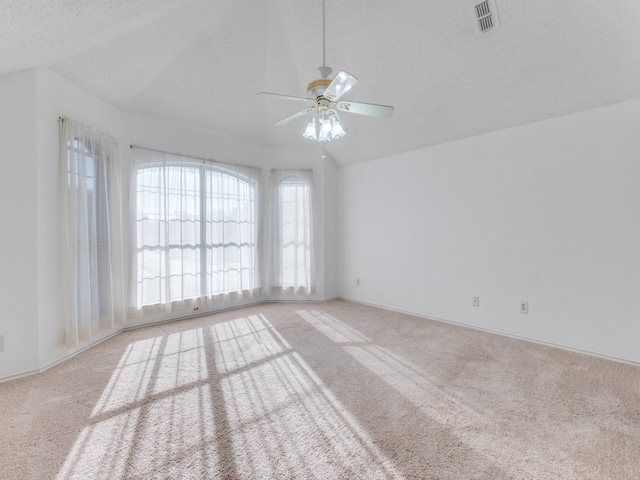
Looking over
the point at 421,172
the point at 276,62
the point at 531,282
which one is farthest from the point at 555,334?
the point at 276,62

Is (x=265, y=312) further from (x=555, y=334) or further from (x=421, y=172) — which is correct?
(x=555, y=334)

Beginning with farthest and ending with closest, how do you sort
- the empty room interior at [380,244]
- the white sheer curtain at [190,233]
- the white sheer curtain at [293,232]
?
the white sheer curtain at [293,232]
the white sheer curtain at [190,233]
the empty room interior at [380,244]

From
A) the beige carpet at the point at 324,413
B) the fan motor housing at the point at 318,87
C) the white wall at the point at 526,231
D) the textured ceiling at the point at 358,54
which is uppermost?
the textured ceiling at the point at 358,54

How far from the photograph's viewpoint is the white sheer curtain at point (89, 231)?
9.40ft

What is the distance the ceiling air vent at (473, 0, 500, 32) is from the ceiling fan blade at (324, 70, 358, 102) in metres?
1.45

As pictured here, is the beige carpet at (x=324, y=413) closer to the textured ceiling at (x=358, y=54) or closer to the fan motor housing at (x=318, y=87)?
the fan motor housing at (x=318, y=87)

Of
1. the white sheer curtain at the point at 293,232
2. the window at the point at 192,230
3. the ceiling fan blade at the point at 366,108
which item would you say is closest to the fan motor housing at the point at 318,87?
the ceiling fan blade at the point at 366,108

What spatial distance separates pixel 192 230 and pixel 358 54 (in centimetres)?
312

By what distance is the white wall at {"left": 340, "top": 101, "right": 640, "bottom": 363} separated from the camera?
2.81 meters

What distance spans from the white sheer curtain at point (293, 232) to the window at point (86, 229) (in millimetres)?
2385

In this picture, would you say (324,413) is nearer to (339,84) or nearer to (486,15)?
(339,84)

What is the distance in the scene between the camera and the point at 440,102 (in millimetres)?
3494

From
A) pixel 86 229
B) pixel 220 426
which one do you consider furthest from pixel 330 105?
pixel 86 229

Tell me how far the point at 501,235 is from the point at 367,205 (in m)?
2.10
